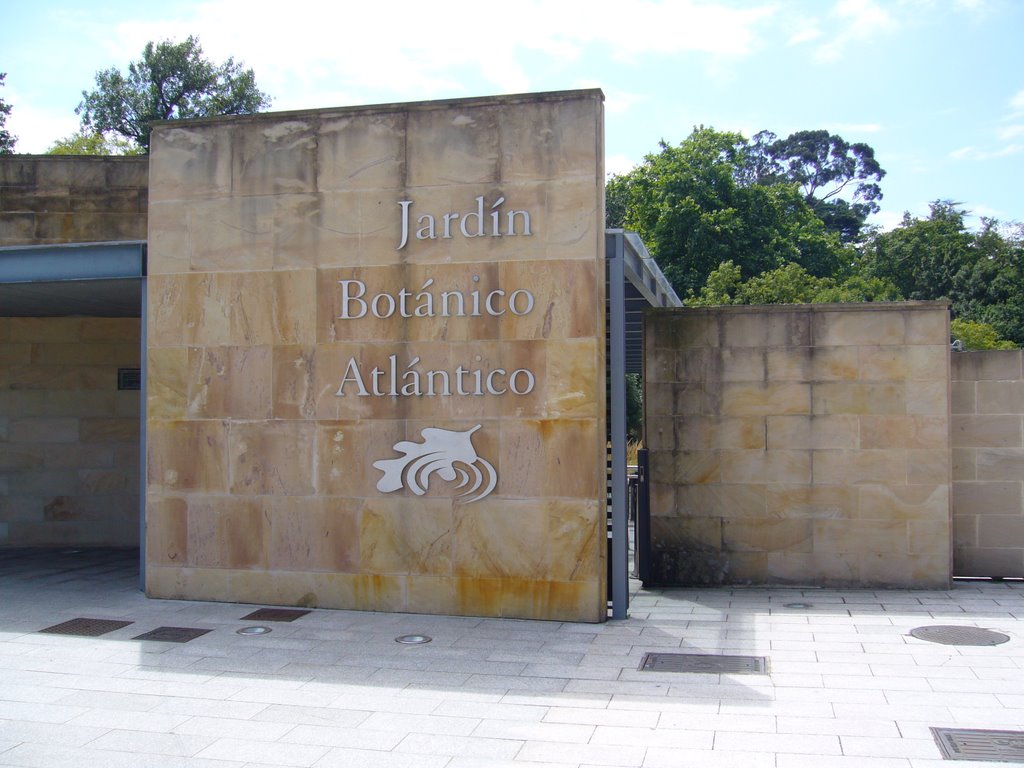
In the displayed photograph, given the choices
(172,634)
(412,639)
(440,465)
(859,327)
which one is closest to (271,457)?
(440,465)

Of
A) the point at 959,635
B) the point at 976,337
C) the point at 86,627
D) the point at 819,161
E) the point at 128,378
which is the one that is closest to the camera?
the point at 959,635

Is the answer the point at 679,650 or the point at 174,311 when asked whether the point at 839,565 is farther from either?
the point at 174,311

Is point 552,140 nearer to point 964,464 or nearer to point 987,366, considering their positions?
point 987,366

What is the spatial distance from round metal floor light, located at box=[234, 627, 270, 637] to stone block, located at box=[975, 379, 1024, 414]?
7782 millimetres

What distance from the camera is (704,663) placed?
752cm

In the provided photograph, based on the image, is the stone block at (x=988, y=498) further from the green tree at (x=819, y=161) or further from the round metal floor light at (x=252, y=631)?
the green tree at (x=819, y=161)

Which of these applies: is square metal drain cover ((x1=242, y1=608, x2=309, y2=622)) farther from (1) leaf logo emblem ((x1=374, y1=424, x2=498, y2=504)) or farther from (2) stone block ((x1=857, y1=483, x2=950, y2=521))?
(2) stone block ((x1=857, y1=483, x2=950, y2=521))

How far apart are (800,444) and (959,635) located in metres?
2.87

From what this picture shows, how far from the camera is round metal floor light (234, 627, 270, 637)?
28.0 ft

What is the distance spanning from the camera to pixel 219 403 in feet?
32.2

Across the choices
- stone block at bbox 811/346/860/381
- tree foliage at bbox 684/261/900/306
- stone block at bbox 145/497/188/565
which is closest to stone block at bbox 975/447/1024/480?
stone block at bbox 811/346/860/381

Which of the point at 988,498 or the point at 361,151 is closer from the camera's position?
the point at 361,151

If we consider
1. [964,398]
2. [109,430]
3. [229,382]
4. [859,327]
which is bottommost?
[109,430]

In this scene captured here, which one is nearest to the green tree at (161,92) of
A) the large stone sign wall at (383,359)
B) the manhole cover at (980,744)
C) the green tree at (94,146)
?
the green tree at (94,146)
